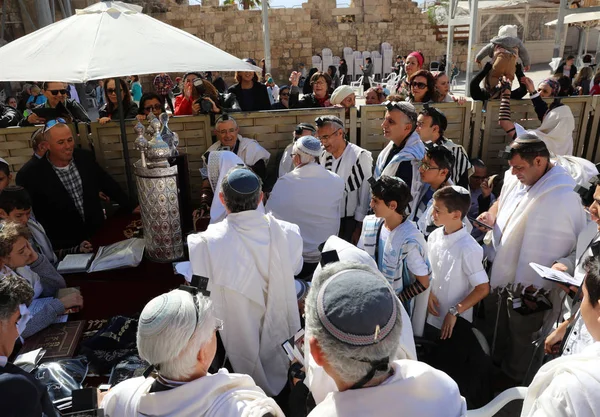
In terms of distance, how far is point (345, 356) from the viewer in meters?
1.21

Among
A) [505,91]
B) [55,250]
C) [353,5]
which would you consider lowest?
[55,250]

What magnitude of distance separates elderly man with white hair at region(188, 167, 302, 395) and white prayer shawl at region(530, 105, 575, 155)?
11.7 ft

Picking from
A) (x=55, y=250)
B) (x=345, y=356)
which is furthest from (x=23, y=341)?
(x=345, y=356)

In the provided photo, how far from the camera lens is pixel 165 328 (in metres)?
1.47

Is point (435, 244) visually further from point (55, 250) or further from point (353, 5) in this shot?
point (353, 5)

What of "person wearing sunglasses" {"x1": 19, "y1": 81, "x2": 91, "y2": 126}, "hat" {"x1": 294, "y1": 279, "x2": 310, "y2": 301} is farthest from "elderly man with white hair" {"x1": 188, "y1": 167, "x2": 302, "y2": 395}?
"person wearing sunglasses" {"x1": 19, "y1": 81, "x2": 91, "y2": 126}

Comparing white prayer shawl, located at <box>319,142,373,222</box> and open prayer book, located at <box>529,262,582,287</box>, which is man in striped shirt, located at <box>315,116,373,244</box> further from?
open prayer book, located at <box>529,262,582,287</box>

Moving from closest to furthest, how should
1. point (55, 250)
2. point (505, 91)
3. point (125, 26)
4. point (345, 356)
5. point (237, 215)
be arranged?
1. point (345, 356)
2. point (237, 215)
3. point (125, 26)
4. point (55, 250)
5. point (505, 91)

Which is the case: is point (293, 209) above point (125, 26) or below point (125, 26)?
below

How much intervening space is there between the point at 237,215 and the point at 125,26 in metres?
2.15

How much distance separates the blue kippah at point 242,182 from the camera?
2.37 m

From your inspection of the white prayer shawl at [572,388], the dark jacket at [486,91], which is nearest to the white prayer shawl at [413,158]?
the dark jacket at [486,91]

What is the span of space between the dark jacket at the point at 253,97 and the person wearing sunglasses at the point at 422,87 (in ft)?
6.36

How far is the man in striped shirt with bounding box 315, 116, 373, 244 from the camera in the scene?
3.98 m
